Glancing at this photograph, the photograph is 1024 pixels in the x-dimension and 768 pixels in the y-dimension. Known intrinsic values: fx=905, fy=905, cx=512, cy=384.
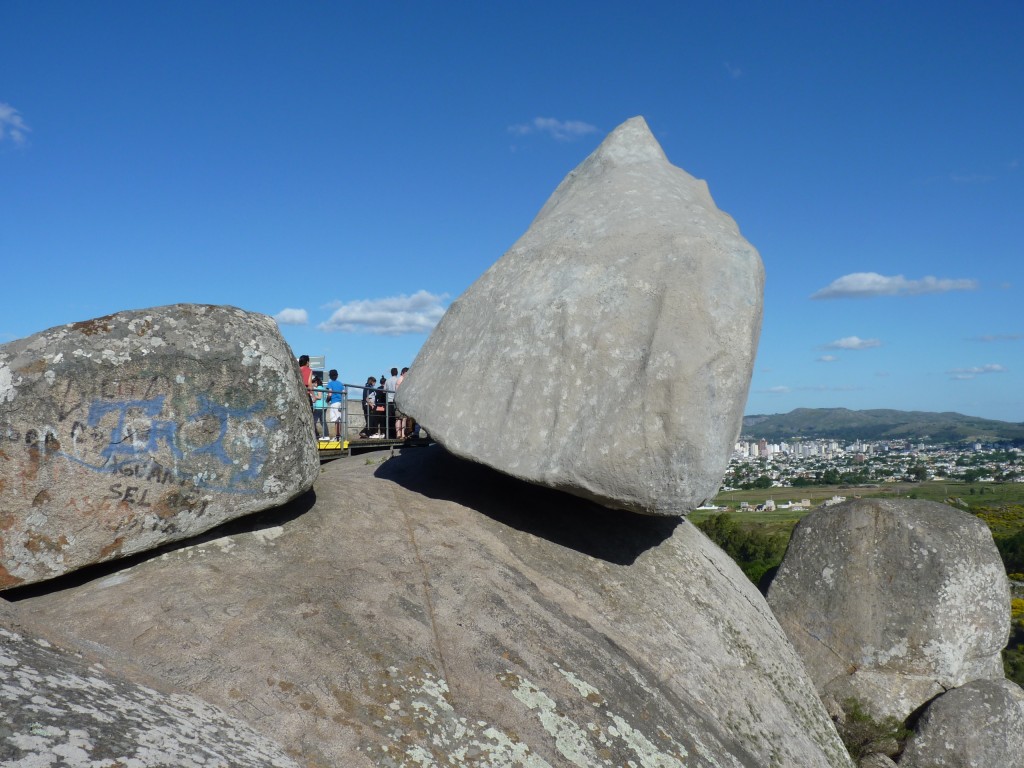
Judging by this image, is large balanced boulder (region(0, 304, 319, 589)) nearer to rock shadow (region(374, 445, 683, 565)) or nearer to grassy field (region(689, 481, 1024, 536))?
rock shadow (region(374, 445, 683, 565))

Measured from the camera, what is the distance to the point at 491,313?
6.95 m

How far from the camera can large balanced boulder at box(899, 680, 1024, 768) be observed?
25.2 feet

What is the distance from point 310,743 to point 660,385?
3067mm

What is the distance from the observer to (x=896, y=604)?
8445 mm

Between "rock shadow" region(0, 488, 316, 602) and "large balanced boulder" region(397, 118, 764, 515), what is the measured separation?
1.24 m

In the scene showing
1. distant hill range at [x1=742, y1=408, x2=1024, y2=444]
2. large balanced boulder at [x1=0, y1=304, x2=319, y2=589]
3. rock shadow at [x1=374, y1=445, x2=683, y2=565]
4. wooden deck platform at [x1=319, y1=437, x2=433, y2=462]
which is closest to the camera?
large balanced boulder at [x1=0, y1=304, x2=319, y2=589]

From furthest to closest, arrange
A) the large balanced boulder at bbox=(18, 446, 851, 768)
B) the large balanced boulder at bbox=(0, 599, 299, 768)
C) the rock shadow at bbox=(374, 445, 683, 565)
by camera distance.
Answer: the rock shadow at bbox=(374, 445, 683, 565) → the large balanced boulder at bbox=(18, 446, 851, 768) → the large balanced boulder at bbox=(0, 599, 299, 768)

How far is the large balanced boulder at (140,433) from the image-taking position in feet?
15.4

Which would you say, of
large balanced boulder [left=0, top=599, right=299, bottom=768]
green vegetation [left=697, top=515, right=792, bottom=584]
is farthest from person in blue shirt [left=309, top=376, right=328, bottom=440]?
large balanced boulder [left=0, top=599, right=299, bottom=768]

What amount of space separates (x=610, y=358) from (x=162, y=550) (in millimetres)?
3053

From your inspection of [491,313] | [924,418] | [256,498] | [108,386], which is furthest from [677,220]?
[924,418]

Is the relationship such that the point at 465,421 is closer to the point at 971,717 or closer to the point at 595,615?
the point at 595,615

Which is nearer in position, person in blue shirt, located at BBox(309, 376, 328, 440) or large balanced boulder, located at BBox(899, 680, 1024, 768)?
large balanced boulder, located at BBox(899, 680, 1024, 768)

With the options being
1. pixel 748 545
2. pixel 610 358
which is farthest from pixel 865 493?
A: pixel 610 358
